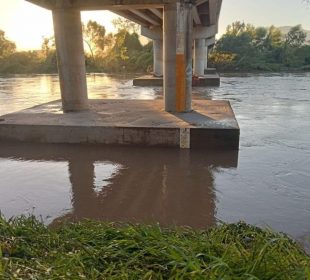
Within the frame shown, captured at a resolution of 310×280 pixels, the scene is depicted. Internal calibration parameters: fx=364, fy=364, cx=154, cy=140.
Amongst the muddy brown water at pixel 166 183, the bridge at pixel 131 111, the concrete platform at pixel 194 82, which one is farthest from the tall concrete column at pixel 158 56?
the muddy brown water at pixel 166 183

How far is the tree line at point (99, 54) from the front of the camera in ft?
221

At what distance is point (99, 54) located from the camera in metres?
80.1

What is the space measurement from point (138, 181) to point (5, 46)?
85706 millimetres

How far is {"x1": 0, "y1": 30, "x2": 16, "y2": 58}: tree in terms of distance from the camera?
268ft

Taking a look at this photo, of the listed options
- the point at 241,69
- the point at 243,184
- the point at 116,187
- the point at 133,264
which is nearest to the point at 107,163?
the point at 116,187

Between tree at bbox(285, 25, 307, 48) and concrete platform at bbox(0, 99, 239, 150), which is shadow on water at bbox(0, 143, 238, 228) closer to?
concrete platform at bbox(0, 99, 239, 150)

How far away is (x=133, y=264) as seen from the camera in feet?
11.7

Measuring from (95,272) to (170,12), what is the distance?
11772mm

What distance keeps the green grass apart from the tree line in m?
59.3

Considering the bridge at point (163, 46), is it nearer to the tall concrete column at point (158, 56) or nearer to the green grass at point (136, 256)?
the green grass at point (136, 256)

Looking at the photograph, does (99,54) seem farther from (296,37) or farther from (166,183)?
(166,183)

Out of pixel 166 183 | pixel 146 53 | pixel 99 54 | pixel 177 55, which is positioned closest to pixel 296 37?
pixel 146 53

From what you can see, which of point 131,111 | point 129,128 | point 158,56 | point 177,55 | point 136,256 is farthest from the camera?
point 158,56

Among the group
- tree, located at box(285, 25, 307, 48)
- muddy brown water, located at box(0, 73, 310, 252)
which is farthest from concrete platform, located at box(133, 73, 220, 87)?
tree, located at box(285, 25, 307, 48)
